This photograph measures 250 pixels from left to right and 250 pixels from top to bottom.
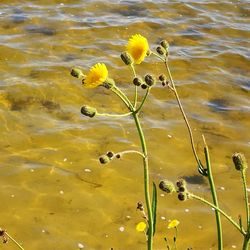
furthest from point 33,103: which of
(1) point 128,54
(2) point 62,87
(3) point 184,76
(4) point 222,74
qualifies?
(1) point 128,54

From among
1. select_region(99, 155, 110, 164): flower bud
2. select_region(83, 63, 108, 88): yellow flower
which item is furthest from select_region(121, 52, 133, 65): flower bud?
select_region(99, 155, 110, 164): flower bud

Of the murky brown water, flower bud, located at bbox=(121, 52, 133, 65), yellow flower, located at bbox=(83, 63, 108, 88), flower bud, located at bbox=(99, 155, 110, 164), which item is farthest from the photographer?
the murky brown water

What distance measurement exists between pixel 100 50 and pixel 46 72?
1.08 metres

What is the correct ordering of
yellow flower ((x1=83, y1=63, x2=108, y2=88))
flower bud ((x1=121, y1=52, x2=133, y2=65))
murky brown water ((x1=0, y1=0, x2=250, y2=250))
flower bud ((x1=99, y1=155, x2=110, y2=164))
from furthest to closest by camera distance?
murky brown water ((x1=0, y1=0, x2=250, y2=250)) < flower bud ((x1=121, y1=52, x2=133, y2=65)) < yellow flower ((x1=83, y1=63, x2=108, y2=88)) < flower bud ((x1=99, y1=155, x2=110, y2=164))

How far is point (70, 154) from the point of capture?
4.88 m

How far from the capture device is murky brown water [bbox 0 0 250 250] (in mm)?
4121

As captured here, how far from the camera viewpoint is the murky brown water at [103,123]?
4121 mm

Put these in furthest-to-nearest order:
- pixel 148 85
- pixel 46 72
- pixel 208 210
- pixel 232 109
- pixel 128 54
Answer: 1. pixel 46 72
2. pixel 232 109
3. pixel 208 210
4. pixel 128 54
5. pixel 148 85

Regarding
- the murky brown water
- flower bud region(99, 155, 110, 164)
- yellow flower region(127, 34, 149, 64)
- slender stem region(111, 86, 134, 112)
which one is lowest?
the murky brown water

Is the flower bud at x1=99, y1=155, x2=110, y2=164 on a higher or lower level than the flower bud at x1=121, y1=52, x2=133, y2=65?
lower

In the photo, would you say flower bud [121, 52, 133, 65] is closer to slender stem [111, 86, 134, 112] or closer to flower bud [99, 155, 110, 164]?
slender stem [111, 86, 134, 112]

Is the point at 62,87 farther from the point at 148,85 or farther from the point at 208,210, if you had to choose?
the point at 148,85

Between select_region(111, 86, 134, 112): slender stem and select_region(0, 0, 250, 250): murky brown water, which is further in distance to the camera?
select_region(0, 0, 250, 250): murky brown water

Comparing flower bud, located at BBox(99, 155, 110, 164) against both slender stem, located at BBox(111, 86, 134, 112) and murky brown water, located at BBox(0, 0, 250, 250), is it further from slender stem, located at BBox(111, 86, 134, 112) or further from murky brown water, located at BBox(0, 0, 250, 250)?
murky brown water, located at BBox(0, 0, 250, 250)
